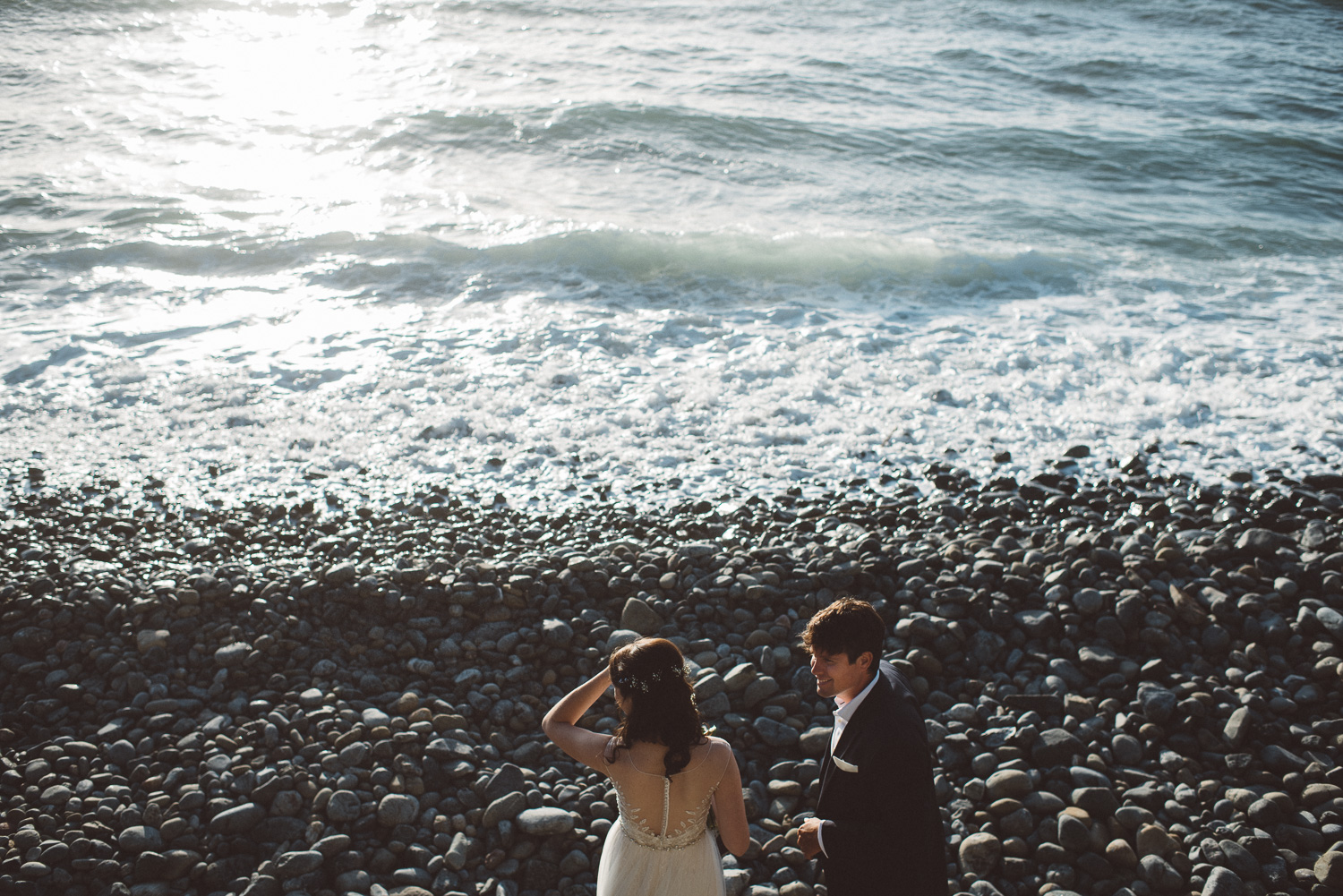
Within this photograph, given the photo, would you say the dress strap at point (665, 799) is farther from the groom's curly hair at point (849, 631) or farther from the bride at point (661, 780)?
the groom's curly hair at point (849, 631)

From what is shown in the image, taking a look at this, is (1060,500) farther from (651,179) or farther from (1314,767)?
(651,179)

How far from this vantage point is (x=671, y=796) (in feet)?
11.1

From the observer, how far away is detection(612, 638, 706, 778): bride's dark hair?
126 inches

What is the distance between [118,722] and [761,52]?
22.7 m

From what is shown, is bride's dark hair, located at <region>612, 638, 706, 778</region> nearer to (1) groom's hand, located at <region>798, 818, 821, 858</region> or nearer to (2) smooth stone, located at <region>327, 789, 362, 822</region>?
(1) groom's hand, located at <region>798, 818, 821, 858</region>

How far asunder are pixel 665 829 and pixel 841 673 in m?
0.92

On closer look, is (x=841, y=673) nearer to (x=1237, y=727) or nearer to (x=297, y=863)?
(x=297, y=863)

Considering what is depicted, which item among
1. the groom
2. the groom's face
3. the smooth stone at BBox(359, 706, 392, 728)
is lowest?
the smooth stone at BBox(359, 706, 392, 728)

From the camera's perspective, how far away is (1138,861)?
4441 mm

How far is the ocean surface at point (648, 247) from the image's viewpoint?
8.89 metres

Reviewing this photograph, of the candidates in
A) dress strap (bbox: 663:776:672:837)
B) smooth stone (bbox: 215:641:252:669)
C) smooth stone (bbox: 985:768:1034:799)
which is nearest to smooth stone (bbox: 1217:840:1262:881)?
smooth stone (bbox: 985:768:1034:799)

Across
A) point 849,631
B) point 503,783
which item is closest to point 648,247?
point 503,783

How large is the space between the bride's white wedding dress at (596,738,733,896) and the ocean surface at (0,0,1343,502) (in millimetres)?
4614

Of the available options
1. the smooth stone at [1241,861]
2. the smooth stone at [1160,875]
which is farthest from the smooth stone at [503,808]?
the smooth stone at [1241,861]
